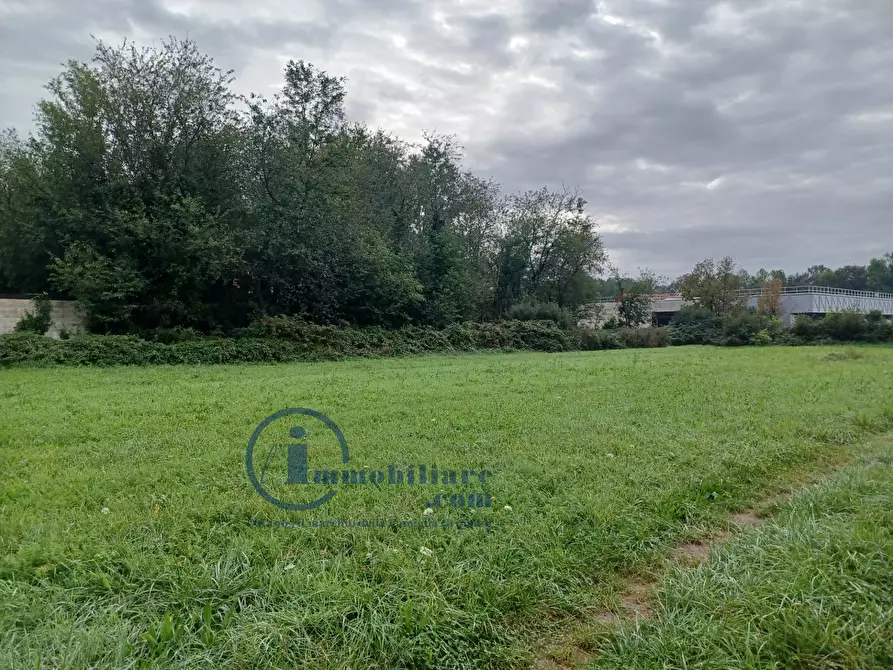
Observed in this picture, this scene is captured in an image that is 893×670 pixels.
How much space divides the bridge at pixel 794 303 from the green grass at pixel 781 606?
21891 mm

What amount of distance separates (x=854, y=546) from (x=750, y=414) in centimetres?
355

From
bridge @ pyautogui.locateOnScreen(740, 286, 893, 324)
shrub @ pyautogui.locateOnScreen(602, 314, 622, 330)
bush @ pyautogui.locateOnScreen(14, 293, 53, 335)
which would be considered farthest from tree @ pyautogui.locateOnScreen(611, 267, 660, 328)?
bush @ pyautogui.locateOnScreen(14, 293, 53, 335)

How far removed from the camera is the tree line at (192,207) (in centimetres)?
1168

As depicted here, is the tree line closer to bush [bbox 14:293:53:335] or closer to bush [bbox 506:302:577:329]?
bush [bbox 14:293:53:335]

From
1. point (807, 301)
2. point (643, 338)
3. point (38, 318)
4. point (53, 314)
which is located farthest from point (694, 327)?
point (38, 318)

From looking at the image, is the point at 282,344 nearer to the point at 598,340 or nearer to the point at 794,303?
the point at 598,340

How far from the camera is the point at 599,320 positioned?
2447 centimetres

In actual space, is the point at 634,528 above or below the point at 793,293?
below

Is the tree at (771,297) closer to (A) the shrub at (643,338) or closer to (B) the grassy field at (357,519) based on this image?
(A) the shrub at (643,338)

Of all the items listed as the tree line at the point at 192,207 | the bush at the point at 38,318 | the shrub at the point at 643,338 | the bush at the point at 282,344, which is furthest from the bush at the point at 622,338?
the bush at the point at 38,318

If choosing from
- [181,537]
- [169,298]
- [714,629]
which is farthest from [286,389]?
[169,298]

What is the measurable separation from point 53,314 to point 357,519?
1250 centimetres

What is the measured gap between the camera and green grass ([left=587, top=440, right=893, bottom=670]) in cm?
170

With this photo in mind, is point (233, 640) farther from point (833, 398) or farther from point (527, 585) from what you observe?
point (833, 398)
